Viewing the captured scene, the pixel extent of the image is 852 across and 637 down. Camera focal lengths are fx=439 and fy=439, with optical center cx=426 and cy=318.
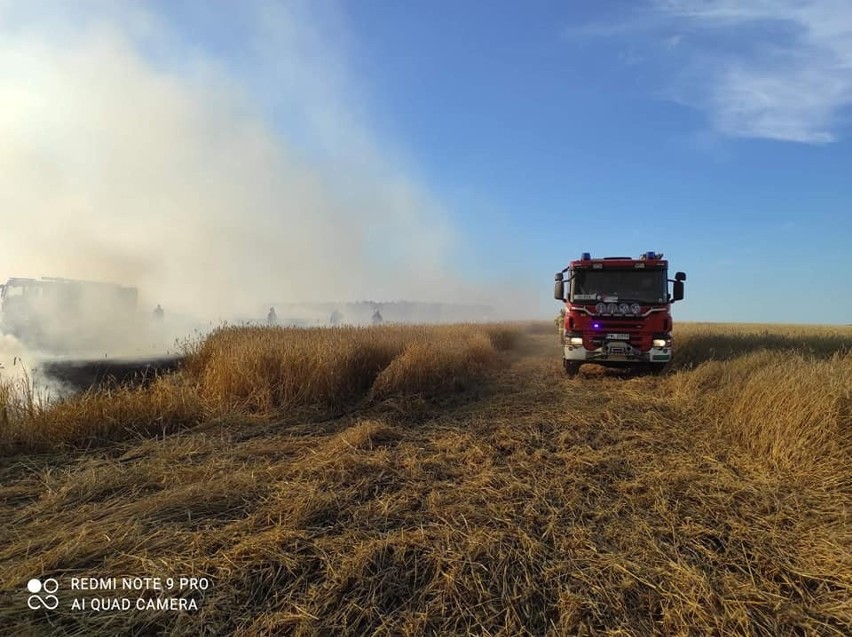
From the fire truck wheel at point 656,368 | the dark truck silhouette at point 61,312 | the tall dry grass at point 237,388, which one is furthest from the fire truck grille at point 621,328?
the dark truck silhouette at point 61,312

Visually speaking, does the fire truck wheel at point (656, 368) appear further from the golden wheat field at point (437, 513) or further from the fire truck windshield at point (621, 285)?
the golden wheat field at point (437, 513)

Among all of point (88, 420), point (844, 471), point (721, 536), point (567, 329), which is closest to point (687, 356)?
point (567, 329)

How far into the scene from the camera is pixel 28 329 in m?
20.7

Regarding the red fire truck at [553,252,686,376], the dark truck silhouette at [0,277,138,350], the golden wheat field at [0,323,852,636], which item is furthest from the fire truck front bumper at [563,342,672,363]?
the dark truck silhouette at [0,277,138,350]

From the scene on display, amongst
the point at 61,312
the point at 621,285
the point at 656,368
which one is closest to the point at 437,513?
the point at 621,285

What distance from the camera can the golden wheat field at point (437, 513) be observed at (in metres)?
2.47

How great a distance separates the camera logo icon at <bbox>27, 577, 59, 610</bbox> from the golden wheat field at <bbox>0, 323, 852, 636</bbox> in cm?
4

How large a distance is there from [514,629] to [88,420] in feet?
18.5

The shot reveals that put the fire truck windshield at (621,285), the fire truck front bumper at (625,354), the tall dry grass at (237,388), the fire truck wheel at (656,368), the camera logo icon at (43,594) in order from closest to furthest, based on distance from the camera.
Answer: the camera logo icon at (43,594)
the tall dry grass at (237,388)
the fire truck front bumper at (625,354)
the fire truck windshield at (621,285)
the fire truck wheel at (656,368)

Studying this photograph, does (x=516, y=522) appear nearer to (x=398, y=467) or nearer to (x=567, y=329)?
(x=398, y=467)

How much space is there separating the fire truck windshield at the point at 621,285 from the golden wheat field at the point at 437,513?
13.0ft

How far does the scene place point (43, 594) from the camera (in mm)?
2514

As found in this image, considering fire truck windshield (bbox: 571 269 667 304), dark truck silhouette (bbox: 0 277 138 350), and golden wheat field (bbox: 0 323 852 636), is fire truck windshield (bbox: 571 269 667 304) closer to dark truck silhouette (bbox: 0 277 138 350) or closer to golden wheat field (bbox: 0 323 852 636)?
golden wheat field (bbox: 0 323 852 636)

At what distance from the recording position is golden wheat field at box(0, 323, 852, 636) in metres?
2.47
